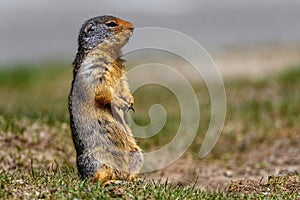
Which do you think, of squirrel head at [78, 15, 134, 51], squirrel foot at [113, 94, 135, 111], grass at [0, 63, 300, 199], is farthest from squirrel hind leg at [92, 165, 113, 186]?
squirrel head at [78, 15, 134, 51]

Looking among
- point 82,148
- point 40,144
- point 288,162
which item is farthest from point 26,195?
point 288,162

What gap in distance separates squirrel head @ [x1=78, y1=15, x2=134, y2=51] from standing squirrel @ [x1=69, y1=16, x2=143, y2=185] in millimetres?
88

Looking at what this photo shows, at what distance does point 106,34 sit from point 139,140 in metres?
3.00

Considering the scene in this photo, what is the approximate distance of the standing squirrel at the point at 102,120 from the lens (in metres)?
6.41

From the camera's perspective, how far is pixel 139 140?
966 cm

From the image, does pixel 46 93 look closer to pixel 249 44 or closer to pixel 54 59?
pixel 54 59

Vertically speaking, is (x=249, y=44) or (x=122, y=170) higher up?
(x=249, y=44)

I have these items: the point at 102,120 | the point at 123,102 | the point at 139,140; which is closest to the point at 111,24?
the point at 123,102

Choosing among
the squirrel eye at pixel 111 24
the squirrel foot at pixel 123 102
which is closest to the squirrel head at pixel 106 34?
the squirrel eye at pixel 111 24

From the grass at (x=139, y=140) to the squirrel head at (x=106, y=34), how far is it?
3.81ft

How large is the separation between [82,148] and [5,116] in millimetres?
3031

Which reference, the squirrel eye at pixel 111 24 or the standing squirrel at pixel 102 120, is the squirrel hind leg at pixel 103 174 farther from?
the squirrel eye at pixel 111 24

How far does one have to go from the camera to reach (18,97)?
592 inches

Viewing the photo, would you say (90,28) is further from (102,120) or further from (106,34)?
(102,120)
